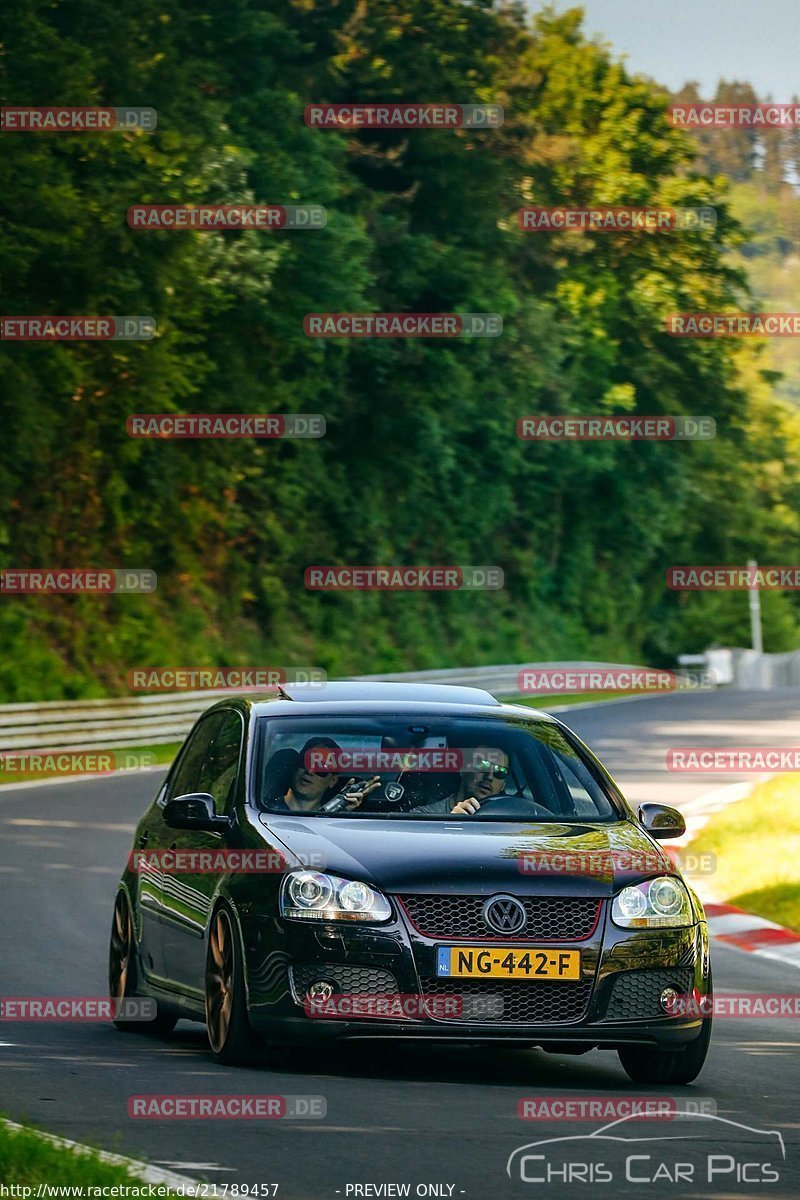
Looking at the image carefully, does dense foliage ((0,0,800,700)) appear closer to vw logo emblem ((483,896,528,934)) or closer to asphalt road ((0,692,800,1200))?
asphalt road ((0,692,800,1200))

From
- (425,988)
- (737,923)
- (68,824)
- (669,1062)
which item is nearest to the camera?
(425,988)

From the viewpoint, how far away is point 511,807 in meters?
9.77

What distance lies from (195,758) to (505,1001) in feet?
8.89

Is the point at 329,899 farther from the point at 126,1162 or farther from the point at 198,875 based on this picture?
the point at 126,1162

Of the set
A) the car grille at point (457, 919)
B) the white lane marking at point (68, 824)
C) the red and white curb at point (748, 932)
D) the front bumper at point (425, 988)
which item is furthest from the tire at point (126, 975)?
the white lane marking at point (68, 824)

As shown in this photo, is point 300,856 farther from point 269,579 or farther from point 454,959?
point 269,579

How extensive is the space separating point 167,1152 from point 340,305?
43.1 metres

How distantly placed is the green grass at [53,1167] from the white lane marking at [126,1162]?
0.02 meters

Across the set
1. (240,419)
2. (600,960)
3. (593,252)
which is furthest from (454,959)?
(593,252)

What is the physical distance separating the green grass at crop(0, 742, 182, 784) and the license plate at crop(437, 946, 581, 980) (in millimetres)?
19895

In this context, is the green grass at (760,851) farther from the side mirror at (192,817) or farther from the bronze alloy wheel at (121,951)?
the side mirror at (192,817)

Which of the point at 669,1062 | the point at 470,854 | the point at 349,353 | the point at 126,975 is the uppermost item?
the point at 349,353

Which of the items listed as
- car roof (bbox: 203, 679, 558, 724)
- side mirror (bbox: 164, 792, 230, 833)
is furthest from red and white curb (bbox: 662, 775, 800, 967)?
side mirror (bbox: 164, 792, 230, 833)

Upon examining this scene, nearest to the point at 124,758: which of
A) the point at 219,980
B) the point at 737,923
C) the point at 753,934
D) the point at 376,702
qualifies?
the point at 737,923
